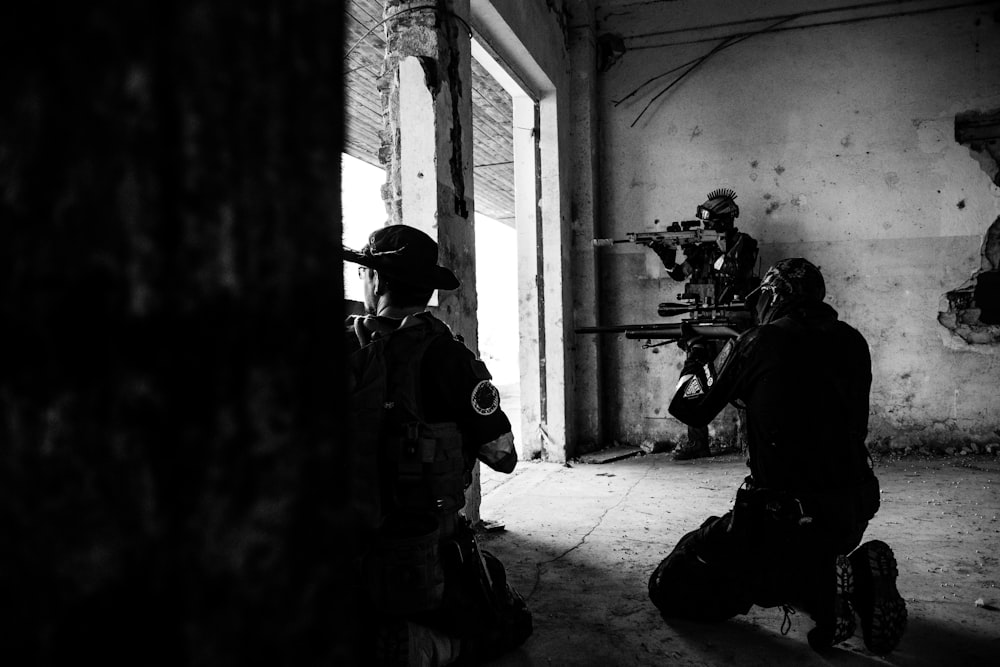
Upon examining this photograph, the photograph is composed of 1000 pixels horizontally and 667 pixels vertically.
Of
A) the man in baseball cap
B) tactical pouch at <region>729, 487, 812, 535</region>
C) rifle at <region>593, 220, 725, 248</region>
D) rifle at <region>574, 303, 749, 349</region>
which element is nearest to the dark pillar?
the man in baseball cap

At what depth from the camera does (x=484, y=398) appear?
199 cm

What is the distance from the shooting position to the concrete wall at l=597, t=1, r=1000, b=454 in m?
5.29

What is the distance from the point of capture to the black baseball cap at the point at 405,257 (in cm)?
202

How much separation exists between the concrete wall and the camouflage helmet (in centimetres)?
32

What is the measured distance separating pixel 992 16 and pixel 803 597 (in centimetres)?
536


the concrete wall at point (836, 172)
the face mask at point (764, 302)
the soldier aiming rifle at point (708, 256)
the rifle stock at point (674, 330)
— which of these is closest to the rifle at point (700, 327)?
the rifle stock at point (674, 330)

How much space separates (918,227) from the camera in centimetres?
537

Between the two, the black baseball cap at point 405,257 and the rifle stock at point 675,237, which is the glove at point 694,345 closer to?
the black baseball cap at point 405,257

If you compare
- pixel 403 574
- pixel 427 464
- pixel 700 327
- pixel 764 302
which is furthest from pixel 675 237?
pixel 403 574

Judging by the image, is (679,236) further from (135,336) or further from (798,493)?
(135,336)

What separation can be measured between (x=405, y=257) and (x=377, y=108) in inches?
204

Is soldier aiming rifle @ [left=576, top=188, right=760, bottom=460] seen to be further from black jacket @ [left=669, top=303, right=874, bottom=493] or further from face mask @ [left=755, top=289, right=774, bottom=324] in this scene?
black jacket @ [left=669, top=303, right=874, bottom=493]

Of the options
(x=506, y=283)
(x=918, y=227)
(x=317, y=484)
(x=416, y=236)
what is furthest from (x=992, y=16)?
(x=506, y=283)

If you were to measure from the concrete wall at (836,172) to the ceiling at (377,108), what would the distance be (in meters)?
1.36
